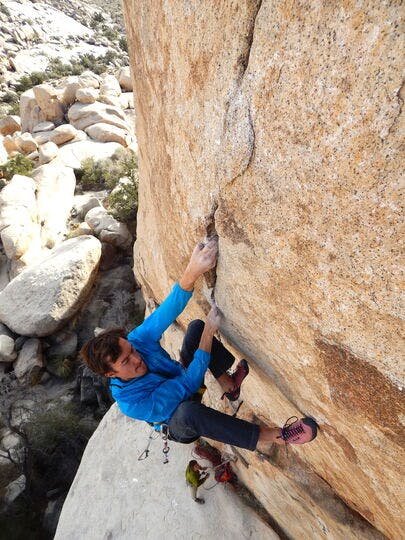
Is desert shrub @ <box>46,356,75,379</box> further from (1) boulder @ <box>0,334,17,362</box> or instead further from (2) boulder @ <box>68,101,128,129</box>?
(2) boulder @ <box>68,101,128,129</box>

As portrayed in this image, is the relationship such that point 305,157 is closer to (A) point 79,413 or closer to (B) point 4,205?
(A) point 79,413

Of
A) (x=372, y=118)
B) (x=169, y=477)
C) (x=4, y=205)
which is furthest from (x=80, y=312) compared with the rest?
(x=372, y=118)

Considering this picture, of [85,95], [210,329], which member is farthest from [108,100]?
[210,329]

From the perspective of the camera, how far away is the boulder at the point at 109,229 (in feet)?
33.2

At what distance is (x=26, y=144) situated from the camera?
14602mm

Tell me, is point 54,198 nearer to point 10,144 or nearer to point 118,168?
point 118,168

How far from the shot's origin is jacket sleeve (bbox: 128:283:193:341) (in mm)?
2732

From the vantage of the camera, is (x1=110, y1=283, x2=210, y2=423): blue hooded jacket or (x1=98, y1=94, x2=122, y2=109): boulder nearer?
(x1=110, y1=283, x2=210, y2=423): blue hooded jacket

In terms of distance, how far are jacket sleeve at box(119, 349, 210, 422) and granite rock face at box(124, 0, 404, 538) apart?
1.32 feet

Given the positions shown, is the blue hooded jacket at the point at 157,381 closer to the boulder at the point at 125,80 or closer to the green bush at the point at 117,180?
the green bush at the point at 117,180

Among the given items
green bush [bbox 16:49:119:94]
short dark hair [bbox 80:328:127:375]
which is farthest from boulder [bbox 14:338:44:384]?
green bush [bbox 16:49:119:94]

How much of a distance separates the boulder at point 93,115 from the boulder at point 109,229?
7.24 metres

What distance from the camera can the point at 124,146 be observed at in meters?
15.4

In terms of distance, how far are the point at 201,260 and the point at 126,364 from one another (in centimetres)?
87
